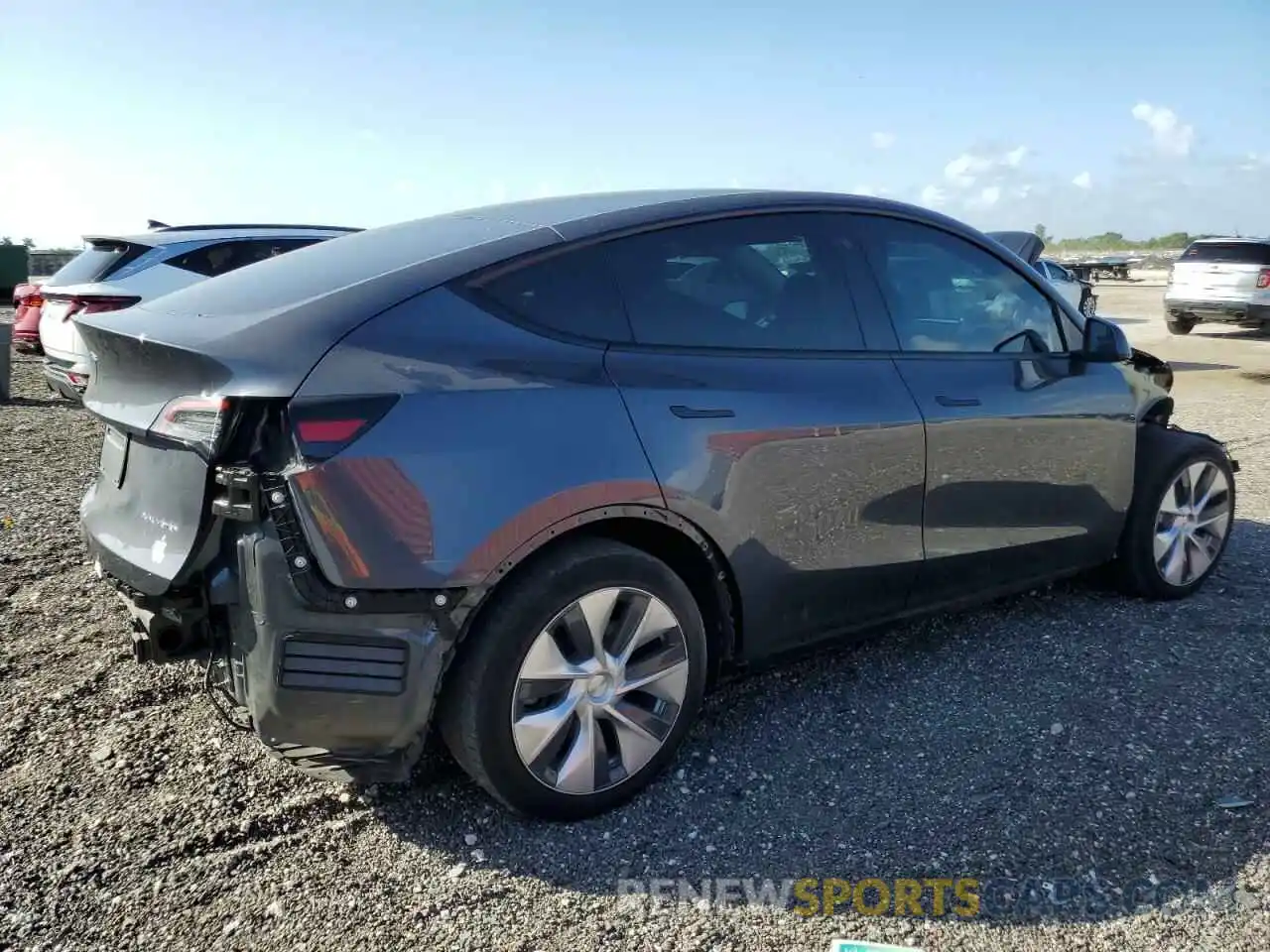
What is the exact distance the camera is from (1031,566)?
3945mm

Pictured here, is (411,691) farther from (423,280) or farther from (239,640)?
(423,280)

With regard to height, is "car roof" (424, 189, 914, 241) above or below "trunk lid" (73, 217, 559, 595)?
above

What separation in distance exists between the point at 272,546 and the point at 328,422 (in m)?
0.32

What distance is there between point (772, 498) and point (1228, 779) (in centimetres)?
157

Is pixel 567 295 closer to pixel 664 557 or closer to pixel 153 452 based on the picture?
pixel 664 557

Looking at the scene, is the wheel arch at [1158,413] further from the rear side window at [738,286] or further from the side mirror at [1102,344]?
the rear side window at [738,286]

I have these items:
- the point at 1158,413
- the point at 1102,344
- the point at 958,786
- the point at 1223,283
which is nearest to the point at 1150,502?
the point at 1158,413

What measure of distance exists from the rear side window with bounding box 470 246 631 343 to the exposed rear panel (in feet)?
0.24

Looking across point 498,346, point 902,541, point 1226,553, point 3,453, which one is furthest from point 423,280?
point 3,453

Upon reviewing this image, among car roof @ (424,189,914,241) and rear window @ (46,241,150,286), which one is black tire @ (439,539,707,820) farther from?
rear window @ (46,241,150,286)

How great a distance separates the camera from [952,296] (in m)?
3.74

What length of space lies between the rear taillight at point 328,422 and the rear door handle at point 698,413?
2.77 feet

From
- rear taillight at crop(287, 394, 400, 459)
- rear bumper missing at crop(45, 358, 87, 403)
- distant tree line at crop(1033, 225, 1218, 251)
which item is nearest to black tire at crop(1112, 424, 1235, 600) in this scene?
rear taillight at crop(287, 394, 400, 459)

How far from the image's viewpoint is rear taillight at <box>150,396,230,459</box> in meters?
2.41
